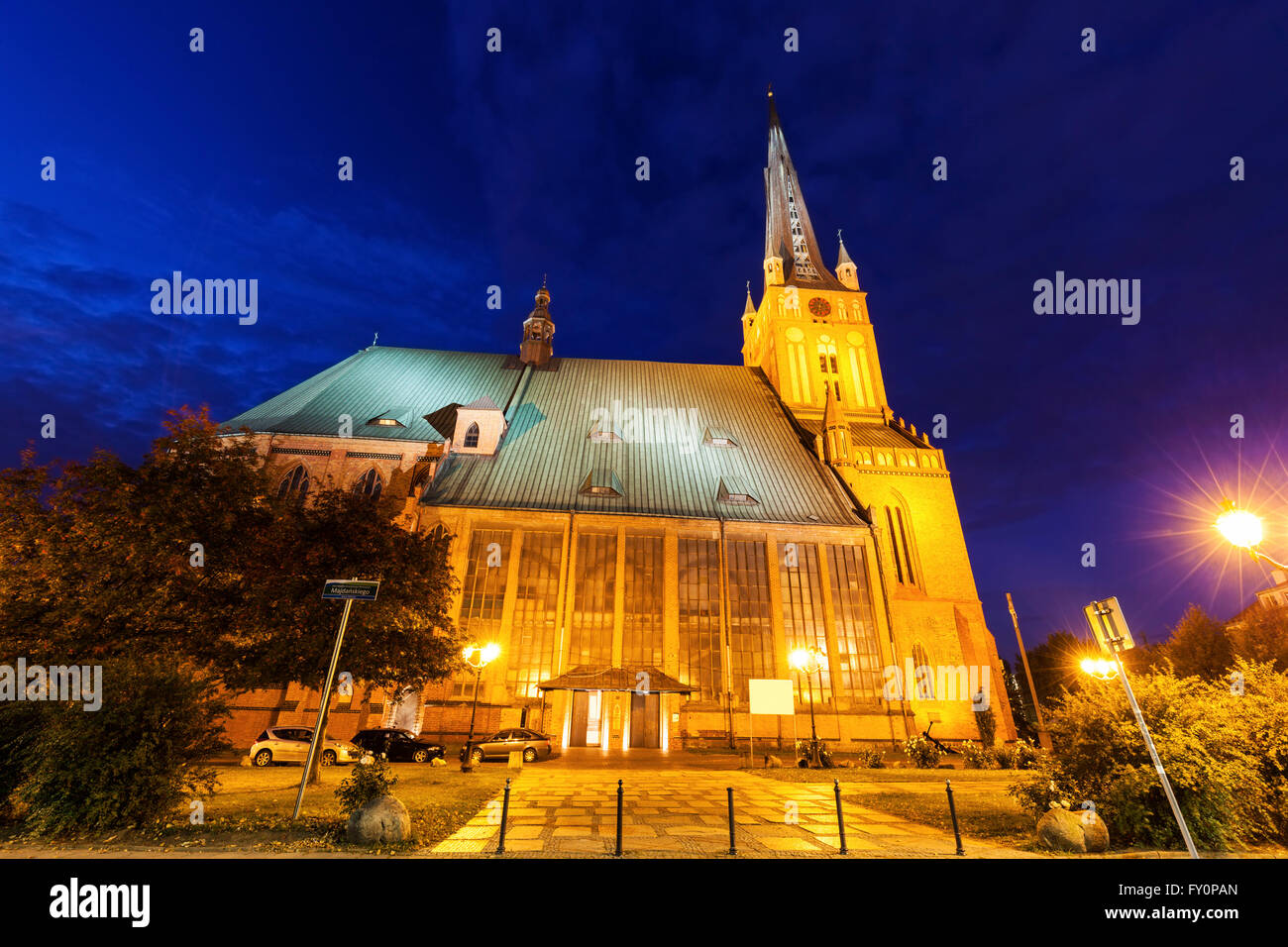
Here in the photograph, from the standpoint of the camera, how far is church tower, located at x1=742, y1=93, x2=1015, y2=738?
33.3 meters

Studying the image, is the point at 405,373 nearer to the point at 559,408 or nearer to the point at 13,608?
the point at 559,408

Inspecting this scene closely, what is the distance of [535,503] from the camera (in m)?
32.9

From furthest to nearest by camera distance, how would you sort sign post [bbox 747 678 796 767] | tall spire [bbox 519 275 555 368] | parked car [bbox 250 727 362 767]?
tall spire [bbox 519 275 555 368] < sign post [bbox 747 678 796 767] < parked car [bbox 250 727 362 767]

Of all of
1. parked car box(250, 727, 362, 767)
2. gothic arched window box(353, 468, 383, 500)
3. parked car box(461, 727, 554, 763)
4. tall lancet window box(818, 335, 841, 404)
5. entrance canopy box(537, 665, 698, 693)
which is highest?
tall lancet window box(818, 335, 841, 404)

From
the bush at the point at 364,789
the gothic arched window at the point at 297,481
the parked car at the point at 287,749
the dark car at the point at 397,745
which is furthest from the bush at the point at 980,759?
the gothic arched window at the point at 297,481

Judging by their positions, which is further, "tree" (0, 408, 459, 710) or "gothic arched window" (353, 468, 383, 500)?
"gothic arched window" (353, 468, 383, 500)

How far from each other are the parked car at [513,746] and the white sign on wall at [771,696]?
37.5ft

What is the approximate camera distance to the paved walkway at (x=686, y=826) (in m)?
7.98

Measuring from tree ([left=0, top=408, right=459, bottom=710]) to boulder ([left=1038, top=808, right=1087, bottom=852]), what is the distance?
15690 mm

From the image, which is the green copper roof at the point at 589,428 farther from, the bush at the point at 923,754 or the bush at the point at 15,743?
the bush at the point at 15,743

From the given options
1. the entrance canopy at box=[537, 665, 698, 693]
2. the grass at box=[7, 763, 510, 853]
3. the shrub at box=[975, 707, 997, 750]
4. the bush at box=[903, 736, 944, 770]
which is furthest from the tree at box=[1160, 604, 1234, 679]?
the grass at box=[7, 763, 510, 853]

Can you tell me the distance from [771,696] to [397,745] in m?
18.5

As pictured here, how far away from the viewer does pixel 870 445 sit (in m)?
40.2

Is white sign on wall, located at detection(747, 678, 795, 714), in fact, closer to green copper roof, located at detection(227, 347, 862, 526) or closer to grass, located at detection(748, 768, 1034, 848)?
grass, located at detection(748, 768, 1034, 848)
